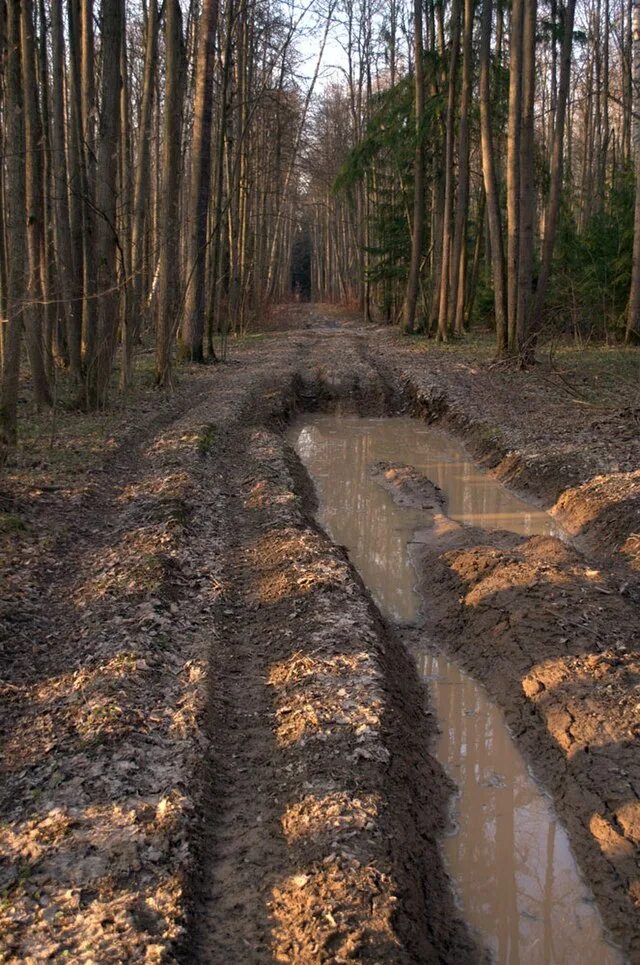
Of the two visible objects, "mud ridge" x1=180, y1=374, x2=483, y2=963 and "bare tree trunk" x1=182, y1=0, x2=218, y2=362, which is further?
"bare tree trunk" x1=182, y1=0, x2=218, y2=362

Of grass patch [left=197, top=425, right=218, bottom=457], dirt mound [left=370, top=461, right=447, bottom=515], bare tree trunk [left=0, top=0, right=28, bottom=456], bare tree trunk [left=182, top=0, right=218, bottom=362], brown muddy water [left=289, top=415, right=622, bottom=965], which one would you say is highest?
bare tree trunk [left=182, top=0, right=218, bottom=362]

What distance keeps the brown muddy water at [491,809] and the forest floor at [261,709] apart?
116mm

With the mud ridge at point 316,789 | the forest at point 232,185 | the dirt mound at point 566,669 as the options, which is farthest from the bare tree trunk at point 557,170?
the mud ridge at point 316,789

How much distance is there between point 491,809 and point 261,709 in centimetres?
144

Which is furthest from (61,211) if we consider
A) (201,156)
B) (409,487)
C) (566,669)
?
(566,669)

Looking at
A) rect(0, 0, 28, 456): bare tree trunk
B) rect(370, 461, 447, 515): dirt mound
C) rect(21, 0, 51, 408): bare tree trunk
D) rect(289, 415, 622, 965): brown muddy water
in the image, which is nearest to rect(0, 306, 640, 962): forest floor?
rect(289, 415, 622, 965): brown muddy water

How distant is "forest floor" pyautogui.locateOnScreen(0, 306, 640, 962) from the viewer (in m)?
3.31

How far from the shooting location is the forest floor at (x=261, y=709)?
3.31 meters

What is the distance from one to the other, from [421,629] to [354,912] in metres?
3.60

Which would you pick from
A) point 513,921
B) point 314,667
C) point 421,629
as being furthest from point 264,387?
point 513,921

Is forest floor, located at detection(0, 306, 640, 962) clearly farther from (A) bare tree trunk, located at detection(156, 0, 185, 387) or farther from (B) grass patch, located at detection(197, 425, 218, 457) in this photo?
(A) bare tree trunk, located at detection(156, 0, 185, 387)

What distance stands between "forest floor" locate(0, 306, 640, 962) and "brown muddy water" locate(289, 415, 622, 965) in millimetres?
116

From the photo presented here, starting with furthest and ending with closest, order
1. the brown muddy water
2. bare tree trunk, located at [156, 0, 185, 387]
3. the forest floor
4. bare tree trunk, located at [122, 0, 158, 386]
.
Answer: bare tree trunk, located at [156, 0, 185, 387] < bare tree trunk, located at [122, 0, 158, 386] < the brown muddy water < the forest floor

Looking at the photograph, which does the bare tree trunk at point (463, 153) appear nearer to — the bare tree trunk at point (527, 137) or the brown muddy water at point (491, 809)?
the bare tree trunk at point (527, 137)
